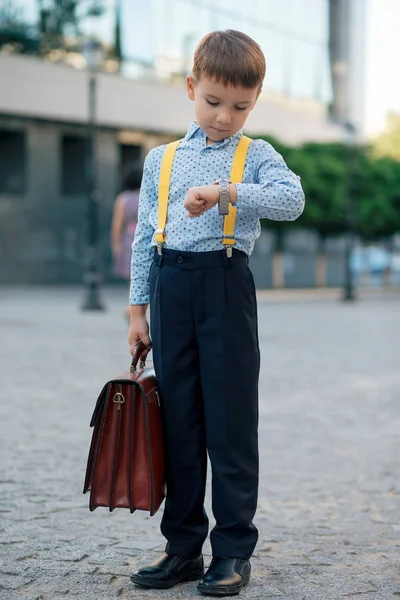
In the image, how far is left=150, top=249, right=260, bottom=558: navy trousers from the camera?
3.51 meters

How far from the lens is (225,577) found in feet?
11.5

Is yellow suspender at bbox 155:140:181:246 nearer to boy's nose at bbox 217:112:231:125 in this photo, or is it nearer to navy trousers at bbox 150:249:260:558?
navy trousers at bbox 150:249:260:558

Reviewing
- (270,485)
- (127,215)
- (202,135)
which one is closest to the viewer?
(202,135)

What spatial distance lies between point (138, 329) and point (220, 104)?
795 mm

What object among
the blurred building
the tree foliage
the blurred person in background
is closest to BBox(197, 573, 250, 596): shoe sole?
the blurred person in background

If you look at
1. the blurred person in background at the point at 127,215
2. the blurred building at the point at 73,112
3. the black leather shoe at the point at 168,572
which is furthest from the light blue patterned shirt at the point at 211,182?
the blurred building at the point at 73,112

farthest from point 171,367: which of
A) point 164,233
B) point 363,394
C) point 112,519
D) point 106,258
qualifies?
point 106,258

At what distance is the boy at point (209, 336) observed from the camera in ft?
11.4

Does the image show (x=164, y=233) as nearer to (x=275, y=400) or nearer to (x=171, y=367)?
(x=171, y=367)

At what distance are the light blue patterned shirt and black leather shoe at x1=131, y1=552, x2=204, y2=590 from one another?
0.88 meters

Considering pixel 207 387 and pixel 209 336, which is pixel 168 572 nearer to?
pixel 207 387

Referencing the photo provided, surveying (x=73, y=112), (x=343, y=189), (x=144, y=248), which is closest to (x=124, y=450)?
(x=144, y=248)

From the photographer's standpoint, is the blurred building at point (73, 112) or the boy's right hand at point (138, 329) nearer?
the boy's right hand at point (138, 329)

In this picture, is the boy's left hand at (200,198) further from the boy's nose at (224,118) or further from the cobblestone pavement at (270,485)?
the cobblestone pavement at (270,485)
